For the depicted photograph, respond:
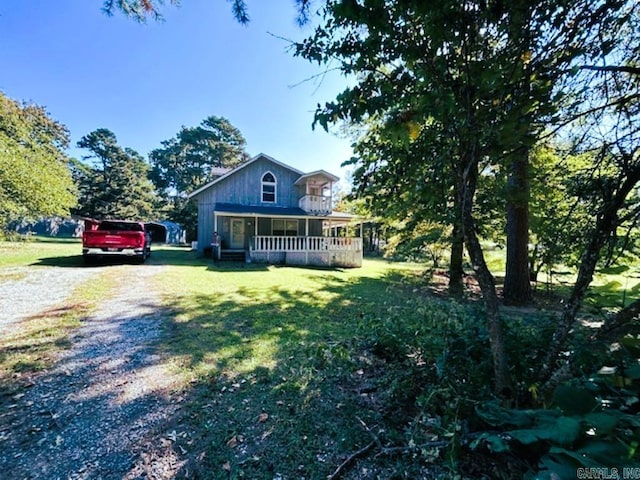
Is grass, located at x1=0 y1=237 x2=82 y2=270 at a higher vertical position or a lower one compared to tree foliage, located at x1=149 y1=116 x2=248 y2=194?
lower

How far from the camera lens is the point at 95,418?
2463 mm

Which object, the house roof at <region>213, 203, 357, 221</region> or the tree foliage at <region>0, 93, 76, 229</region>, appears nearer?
the tree foliage at <region>0, 93, 76, 229</region>

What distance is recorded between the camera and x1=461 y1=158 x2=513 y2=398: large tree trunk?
2027 mm

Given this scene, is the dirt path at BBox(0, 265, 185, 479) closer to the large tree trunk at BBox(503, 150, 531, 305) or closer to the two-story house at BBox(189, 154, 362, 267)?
the large tree trunk at BBox(503, 150, 531, 305)

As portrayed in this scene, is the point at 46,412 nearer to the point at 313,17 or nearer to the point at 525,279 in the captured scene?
the point at 313,17

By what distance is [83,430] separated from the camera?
90.7 inches

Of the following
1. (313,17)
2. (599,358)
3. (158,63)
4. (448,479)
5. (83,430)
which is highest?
(158,63)

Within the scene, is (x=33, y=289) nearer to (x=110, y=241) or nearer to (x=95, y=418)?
(x=110, y=241)

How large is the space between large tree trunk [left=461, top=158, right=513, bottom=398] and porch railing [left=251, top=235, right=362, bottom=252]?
13425 millimetres

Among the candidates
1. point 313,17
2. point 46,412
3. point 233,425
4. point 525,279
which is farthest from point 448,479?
point 525,279

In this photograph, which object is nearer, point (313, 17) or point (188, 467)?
point (188, 467)

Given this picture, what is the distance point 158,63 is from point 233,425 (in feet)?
35.6

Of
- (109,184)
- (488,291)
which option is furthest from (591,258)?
(109,184)

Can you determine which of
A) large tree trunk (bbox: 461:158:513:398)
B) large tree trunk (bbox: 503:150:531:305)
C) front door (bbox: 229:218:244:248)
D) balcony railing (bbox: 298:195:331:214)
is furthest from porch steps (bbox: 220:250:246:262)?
large tree trunk (bbox: 461:158:513:398)
